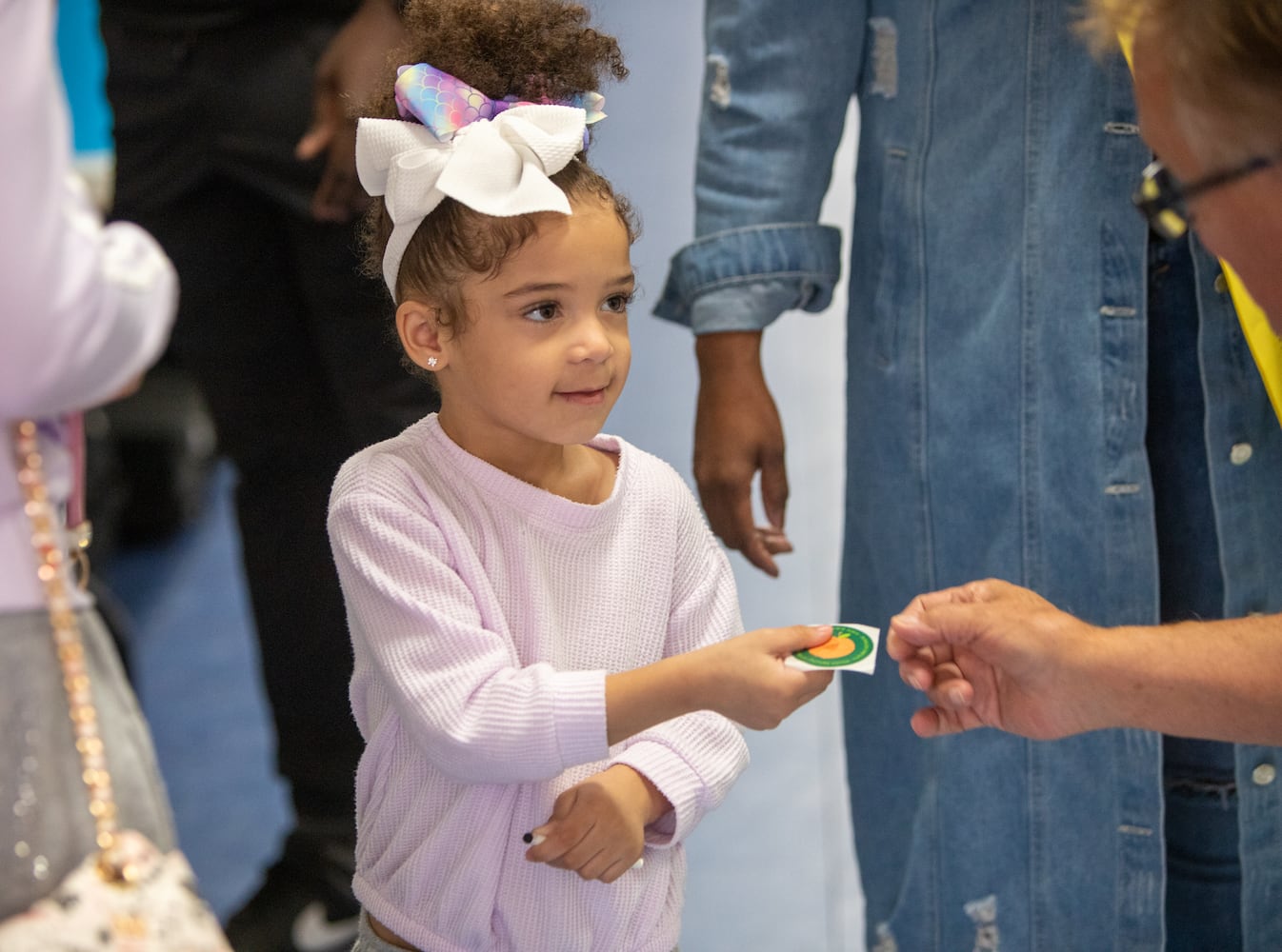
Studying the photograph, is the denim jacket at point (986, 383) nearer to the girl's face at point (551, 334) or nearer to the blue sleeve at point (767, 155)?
the blue sleeve at point (767, 155)

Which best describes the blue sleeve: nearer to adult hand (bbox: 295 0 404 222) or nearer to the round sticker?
adult hand (bbox: 295 0 404 222)

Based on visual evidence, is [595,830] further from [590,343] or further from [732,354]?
[732,354]

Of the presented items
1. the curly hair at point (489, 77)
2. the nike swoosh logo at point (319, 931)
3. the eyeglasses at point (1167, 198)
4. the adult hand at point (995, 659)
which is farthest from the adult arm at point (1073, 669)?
the nike swoosh logo at point (319, 931)

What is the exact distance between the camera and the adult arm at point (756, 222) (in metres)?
1.67

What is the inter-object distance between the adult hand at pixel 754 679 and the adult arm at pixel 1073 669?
211mm

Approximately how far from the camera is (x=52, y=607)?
93 centimetres

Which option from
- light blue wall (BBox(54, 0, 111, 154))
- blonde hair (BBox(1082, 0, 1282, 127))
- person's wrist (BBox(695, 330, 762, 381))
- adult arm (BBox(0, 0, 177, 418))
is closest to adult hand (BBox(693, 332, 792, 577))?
person's wrist (BBox(695, 330, 762, 381))

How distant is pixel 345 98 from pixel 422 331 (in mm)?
410

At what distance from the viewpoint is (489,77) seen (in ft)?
4.20

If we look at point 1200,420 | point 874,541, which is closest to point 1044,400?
point 1200,420

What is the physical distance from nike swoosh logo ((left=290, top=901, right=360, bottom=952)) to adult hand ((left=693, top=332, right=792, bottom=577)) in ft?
2.27

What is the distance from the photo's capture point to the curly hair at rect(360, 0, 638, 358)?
125 centimetres

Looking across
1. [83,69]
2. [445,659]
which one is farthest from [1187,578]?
[83,69]

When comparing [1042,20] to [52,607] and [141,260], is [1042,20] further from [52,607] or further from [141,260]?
[52,607]
